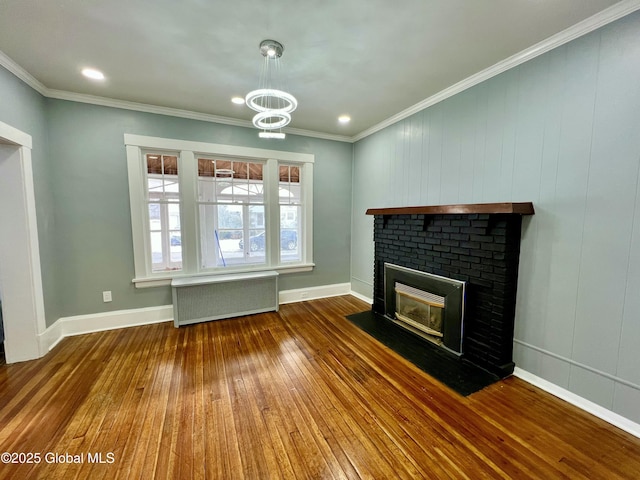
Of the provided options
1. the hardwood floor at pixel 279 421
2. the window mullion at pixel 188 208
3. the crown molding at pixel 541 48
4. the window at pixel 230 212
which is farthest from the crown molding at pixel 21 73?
the crown molding at pixel 541 48

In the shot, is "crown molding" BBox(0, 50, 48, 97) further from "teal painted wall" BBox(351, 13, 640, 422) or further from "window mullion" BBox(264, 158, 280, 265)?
"teal painted wall" BBox(351, 13, 640, 422)

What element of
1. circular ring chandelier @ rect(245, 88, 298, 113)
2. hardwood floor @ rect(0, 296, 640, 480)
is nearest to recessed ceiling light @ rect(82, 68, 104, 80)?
circular ring chandelier @ rect(245, 88, 298, 113)

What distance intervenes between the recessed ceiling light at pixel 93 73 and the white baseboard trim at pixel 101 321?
2661 millimetres

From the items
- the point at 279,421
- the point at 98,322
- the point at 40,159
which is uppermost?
the point at 40,159

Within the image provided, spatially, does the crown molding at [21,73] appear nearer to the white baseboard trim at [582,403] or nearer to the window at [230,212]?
the window at [230,212]

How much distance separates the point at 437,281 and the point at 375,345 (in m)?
0.98

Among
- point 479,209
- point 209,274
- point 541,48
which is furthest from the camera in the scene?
point 209,274

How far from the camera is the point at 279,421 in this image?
5.90 ft

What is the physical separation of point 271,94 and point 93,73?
208 cm

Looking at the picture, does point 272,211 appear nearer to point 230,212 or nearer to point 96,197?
point 230,212

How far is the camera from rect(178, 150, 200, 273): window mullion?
3.47m

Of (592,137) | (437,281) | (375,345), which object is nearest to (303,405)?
(375,345)

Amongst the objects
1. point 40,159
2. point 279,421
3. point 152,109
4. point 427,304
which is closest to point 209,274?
point 40,159

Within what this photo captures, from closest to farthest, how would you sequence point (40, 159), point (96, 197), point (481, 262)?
point (481, 262)
point (40, 159)
point (96, 197)
